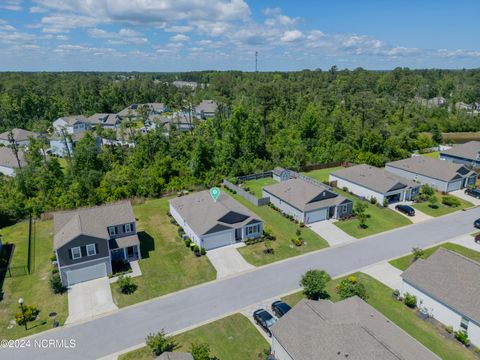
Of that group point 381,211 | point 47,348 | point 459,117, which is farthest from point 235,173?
point 459,117

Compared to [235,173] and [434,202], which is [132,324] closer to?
[235,173]

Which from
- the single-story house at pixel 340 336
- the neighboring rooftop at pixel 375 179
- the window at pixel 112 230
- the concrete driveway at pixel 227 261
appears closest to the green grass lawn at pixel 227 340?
the single-story house at pixel 340 336

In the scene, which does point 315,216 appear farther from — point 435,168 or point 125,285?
point 435,168

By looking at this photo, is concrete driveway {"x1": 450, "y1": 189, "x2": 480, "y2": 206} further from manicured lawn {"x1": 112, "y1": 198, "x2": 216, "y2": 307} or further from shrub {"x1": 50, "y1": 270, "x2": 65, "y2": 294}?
shrub {"x1": 50, "y1": 270, "x2": 65, "y2": 294}

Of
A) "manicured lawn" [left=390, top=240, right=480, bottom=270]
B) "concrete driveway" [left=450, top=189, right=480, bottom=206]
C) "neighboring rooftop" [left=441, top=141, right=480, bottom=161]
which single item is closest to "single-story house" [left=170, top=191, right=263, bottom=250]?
"manicured lawn" [left=390, top=240, right=480, bottom=270]

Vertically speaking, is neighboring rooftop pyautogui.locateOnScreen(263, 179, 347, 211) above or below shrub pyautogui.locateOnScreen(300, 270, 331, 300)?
above

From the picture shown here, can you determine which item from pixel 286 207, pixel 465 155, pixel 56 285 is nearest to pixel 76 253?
pixel 56 285

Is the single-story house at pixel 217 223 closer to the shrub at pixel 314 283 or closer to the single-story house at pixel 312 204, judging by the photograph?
the single-story house at pixel 312 204
